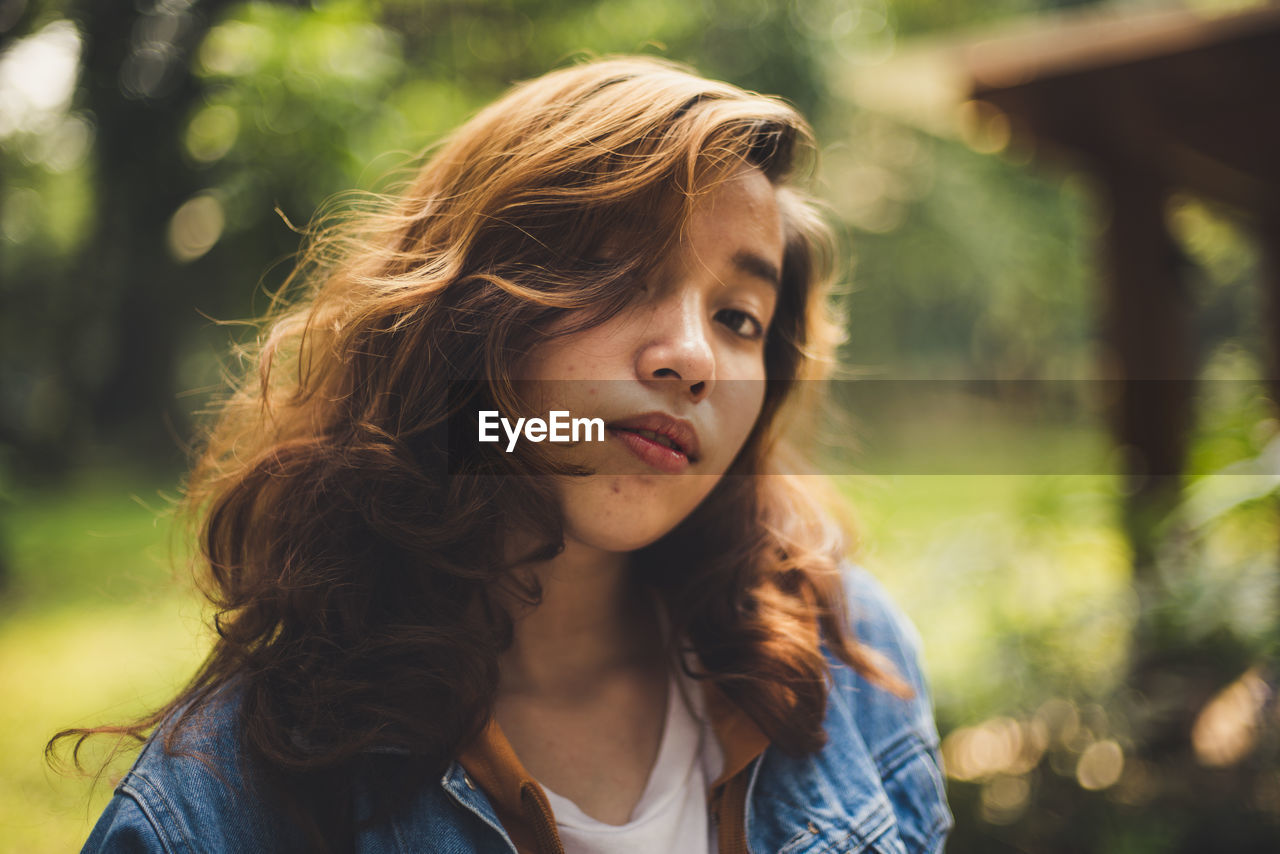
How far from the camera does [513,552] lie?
100 cm

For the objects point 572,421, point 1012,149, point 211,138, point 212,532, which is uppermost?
point 1012,149

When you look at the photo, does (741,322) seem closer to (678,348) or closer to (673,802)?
(678,348)

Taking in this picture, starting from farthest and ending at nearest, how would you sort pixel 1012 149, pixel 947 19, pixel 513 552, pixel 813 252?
pixel 947 19, pixel 1012 149, pixel 813 252, pixel 513 552

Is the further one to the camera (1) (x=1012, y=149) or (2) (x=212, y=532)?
(1) (x=1012, y=149)

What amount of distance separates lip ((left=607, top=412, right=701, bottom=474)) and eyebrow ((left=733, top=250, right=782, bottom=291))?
20cm

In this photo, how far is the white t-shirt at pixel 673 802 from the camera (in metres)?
0.96

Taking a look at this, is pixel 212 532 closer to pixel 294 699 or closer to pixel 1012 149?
pixel 294 699

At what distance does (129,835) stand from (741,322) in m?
0.85

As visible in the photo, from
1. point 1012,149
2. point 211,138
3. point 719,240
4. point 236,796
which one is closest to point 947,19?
point 1012,149

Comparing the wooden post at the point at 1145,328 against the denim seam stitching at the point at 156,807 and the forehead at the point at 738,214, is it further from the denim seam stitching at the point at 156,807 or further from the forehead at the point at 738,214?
the denim seam stitching at the point at 156,807

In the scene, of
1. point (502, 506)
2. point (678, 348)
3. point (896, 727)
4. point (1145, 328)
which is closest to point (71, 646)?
point (502, 506)

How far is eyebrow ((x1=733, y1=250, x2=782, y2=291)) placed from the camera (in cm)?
98

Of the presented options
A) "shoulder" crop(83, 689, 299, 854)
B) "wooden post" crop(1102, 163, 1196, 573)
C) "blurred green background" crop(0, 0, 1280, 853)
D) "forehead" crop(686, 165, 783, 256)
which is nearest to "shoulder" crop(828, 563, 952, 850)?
"blurred green background" crop(0, 0, 1280, 853)

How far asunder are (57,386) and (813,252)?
5.91 metres
